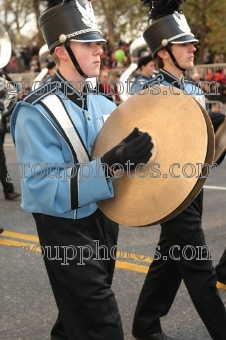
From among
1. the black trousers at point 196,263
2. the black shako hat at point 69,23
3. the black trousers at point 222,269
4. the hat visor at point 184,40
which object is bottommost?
the black trousers at point 222,269

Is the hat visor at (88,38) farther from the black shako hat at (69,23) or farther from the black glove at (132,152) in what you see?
the black glove at (132,152)

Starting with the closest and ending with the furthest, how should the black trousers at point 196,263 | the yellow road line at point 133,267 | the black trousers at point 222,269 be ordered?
the black trousers at point 196,263, the black trousers at point 222,269, the yellow road line at point 133,267

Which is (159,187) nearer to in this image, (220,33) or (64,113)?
(64,113)

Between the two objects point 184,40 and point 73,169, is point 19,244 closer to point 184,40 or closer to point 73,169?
point 184,40

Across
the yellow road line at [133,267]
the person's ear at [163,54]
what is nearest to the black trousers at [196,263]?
the person's ear at [163,54]

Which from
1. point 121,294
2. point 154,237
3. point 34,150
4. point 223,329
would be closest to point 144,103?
point 34,150

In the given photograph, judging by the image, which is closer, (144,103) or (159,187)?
(159,187)

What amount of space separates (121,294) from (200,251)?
130 centimetres

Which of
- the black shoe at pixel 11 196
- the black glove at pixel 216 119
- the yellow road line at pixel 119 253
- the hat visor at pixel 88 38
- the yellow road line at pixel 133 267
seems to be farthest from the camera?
the black shoe at pixel 11 196

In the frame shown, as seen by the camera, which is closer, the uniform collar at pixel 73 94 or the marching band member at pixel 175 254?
the uniform collar at pixel 73 94

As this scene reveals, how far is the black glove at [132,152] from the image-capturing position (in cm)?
255

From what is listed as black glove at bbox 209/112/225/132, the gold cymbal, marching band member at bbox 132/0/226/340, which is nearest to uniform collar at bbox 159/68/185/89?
marching band member at bbox 132/0/226/340

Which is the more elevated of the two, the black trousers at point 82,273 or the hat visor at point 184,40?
the hat visor at point 184,40

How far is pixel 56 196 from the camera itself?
2.64m
